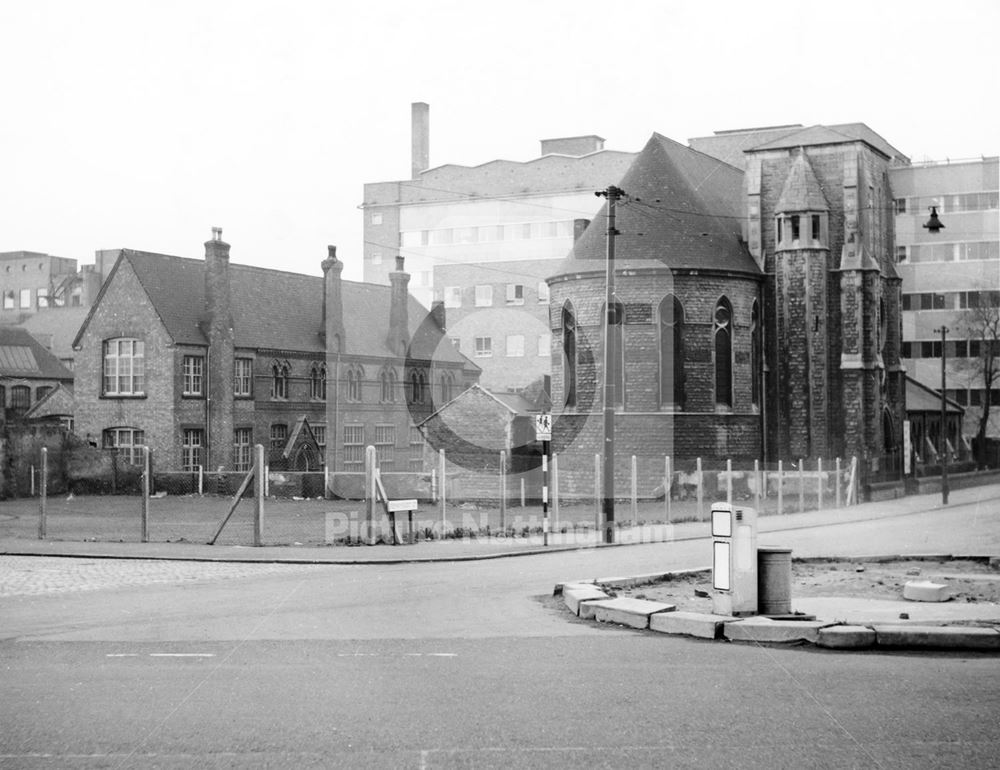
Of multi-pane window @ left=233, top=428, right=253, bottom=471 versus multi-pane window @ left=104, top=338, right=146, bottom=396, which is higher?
multi-pane window @ left=104, top=338, right=146, bottom=396

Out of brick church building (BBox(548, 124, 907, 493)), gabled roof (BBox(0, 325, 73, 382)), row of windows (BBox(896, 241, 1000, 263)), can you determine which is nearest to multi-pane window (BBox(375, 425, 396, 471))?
brick church building (BBox(548, 124, 907, 493))

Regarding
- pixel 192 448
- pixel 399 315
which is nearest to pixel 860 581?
pixel 192 448

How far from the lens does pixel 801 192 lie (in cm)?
4934

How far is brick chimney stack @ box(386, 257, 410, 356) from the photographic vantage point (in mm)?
66188

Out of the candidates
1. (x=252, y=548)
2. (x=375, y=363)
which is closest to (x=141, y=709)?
(x=252, y=548)

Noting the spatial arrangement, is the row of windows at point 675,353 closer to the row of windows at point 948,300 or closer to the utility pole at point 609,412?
the utility pole at point 609,412

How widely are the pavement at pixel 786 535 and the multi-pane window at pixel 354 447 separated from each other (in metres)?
27.4

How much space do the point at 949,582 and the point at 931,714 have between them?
869 cm

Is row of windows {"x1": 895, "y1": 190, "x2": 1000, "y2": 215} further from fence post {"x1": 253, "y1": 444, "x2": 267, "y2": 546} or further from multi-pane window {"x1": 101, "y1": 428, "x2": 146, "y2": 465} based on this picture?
fence post {"x1": 253, "y1": 444, "x2": 267, "y2": 546}

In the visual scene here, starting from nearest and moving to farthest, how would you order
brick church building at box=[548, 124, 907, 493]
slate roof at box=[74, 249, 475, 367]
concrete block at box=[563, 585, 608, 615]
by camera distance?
1. concrete block at box=[563, 585, 608, 615]
2. brick church building at box=[548, 124, 907, 493]
3. slate roof at box=[74, 249, 475, 367]

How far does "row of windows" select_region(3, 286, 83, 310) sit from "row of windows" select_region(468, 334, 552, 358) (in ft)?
170

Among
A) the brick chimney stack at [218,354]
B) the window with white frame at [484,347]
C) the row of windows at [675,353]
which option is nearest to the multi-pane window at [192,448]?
the brick chimney stack at [218,354]

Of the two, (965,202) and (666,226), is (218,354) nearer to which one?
(666,226)

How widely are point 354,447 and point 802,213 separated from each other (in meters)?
25.1
